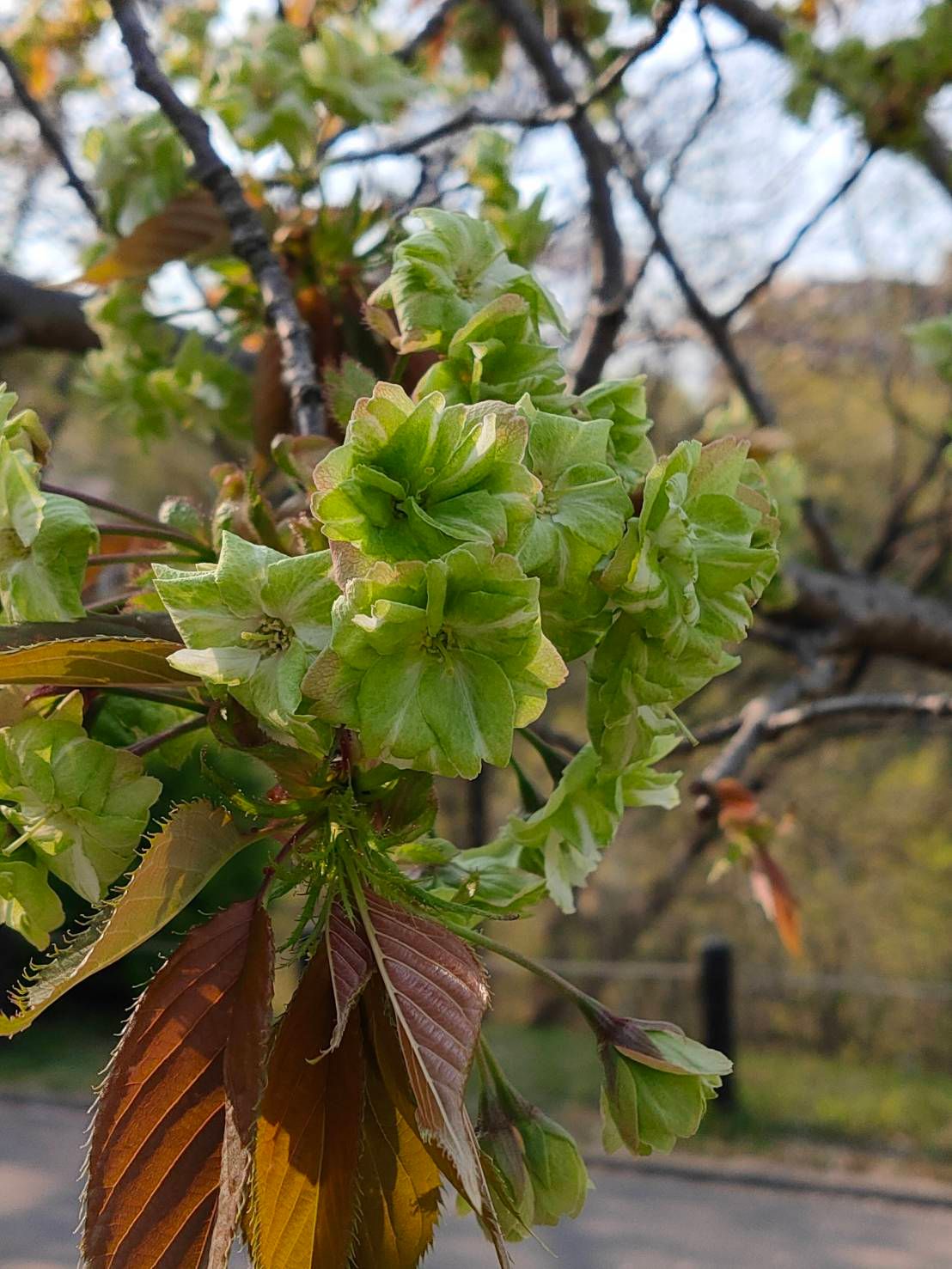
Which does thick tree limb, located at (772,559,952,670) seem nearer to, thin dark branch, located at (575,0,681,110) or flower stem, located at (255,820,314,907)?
thin dark branch, located at (575,0,681,110)

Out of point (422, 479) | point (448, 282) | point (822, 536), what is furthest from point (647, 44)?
point (822, 536)

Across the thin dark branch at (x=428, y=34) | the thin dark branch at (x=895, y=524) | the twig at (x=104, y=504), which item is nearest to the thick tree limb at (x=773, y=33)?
the thin dark branch at (x=428, y=34)

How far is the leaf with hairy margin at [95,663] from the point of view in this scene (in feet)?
1.66

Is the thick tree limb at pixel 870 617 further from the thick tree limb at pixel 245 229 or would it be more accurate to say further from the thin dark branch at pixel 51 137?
the thick tree limb at pixel 245 229

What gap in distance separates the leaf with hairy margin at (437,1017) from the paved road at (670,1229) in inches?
147

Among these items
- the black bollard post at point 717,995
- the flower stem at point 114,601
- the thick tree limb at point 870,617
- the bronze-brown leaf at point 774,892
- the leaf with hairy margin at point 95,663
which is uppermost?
the thick tree limb at point 870,617

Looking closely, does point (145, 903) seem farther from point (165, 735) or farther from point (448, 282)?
point (448, 282)

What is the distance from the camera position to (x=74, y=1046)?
7.01 m

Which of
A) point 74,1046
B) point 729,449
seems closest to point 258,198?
point 729,449

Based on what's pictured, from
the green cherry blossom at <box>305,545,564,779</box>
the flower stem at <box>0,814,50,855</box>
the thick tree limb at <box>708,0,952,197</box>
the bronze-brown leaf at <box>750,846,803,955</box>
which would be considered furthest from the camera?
the thick tree limb at <box>708,0,952,197</box>

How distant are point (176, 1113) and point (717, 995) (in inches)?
231

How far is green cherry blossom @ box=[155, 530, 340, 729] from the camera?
483 mm

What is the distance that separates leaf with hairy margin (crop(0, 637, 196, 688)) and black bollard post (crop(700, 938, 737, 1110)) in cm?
588

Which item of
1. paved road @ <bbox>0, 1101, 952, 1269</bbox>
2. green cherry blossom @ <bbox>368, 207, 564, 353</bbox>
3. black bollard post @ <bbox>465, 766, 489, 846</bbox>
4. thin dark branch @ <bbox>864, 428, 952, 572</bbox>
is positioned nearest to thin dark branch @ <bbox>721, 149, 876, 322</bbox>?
green cherry blossom @ <bbox>368, 207, 564, 353</bbox>
